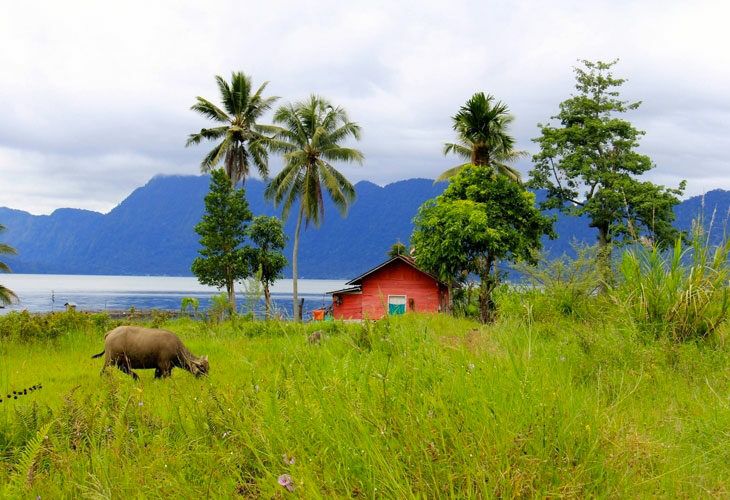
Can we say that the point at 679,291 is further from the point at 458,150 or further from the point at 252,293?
the point at 458,150

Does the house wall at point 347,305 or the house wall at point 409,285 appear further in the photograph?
the house wall at point 347,305

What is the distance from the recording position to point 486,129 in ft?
122

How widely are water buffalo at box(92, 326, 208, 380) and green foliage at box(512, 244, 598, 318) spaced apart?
7.11 m

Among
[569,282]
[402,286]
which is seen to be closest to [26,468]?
[569,282]

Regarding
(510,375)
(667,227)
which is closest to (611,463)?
(510,375)

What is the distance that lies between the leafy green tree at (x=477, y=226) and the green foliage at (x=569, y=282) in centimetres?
1432

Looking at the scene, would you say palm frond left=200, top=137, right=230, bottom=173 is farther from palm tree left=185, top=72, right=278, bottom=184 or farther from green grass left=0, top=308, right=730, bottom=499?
green grass left=0, top=308, right=730, bottom=499

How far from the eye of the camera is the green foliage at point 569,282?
11.5 metres

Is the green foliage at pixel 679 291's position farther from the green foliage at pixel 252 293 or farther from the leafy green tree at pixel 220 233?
the leafy green tree at pixel 220 233

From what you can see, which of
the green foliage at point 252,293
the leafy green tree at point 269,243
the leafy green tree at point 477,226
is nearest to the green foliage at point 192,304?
the green foliage at point 252,293

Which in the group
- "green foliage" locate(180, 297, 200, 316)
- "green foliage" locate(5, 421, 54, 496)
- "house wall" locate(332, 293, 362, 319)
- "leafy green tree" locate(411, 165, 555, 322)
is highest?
"leafy green tree" locate(411, 165, 555, 322)

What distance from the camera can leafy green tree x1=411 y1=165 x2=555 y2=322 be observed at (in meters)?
33.5

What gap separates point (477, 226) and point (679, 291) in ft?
83.6

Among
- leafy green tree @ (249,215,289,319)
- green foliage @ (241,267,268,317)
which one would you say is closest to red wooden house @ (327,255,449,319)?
leafy green tree @ (249,215,289,319)
